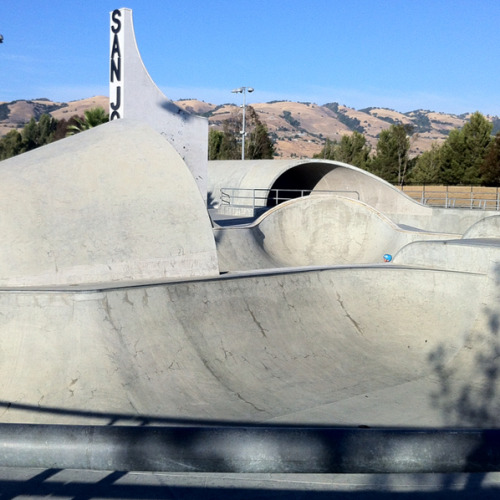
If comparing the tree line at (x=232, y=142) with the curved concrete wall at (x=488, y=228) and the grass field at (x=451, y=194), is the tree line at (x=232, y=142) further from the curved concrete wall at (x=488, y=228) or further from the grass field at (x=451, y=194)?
the curved concrete wall at (x=488, y=228)

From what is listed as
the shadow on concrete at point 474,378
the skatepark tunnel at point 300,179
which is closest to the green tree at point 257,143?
the skatepark tunnel at point 300,179

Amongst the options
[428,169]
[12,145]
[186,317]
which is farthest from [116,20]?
[12,145]

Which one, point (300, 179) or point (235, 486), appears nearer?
point (235, 486)

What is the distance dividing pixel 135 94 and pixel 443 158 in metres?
48.9

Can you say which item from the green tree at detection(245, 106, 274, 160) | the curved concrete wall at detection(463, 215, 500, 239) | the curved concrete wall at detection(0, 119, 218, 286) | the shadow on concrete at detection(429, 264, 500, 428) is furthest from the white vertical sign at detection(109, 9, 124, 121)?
the green tree at detection(245, 106, 274, 160)

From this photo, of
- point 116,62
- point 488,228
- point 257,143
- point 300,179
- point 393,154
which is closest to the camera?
point 488,228

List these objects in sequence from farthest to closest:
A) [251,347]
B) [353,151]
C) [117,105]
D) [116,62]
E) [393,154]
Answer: [353,151]
[393,154]
[117,105]
[116,62]
[251,347]

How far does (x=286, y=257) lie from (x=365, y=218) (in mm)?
3545

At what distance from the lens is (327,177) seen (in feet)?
108

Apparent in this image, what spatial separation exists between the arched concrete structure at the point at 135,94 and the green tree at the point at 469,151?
44.7 metres

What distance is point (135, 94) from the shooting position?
56.0 ft

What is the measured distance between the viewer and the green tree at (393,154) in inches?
2564

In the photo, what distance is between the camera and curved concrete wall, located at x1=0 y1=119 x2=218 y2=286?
10.7 m

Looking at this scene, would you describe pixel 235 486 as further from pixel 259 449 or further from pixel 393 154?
pixel 393 154
